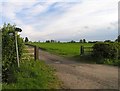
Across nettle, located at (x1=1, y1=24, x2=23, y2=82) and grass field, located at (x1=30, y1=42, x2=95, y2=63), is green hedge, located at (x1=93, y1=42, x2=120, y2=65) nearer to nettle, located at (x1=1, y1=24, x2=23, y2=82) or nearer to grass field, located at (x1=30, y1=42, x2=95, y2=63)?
grass field, located at (x1=30, y1=42, x2=95, y2=63)

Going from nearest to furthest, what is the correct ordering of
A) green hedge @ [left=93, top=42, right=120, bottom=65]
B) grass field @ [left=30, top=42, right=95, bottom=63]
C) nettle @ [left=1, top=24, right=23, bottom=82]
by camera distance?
1. nettle @ [left=1, top=24, right=23, bottom=82]
2. green hedge @ [left=93, top=42, right=120, bottom=65]
3. grass field @ [left=30, top=42, right=95, bottom=63]

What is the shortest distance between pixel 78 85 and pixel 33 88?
2390 mm

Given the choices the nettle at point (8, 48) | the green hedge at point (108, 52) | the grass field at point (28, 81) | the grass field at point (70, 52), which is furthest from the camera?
the grass field at point (70, 52)

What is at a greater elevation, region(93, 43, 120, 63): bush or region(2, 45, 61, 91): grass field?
region(93, 43, 120, 63): bush

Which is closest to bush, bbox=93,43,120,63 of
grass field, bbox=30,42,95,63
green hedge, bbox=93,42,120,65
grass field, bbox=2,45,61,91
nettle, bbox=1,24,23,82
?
green hedge, bbox=93,42,120,65

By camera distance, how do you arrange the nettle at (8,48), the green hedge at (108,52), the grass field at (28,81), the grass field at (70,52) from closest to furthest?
the grass field at (28,81), the nettle at (8,48), the green hedge at (108,52), the grass field at (70,52)

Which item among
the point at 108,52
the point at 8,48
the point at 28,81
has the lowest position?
the point at 28,81

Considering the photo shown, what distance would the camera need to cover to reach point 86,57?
26.9m

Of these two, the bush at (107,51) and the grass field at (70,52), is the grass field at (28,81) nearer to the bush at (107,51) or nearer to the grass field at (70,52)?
the bush at (107,51)

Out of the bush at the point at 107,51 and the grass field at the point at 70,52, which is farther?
the grass field at the point at 70,52

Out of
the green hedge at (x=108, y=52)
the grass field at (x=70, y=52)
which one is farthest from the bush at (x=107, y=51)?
the grass field at (x=70, y=52)

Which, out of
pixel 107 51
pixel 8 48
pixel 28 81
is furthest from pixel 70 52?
pixel 28 81

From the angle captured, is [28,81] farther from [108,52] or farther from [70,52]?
[70,52]

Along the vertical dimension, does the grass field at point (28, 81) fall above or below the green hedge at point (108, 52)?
below
